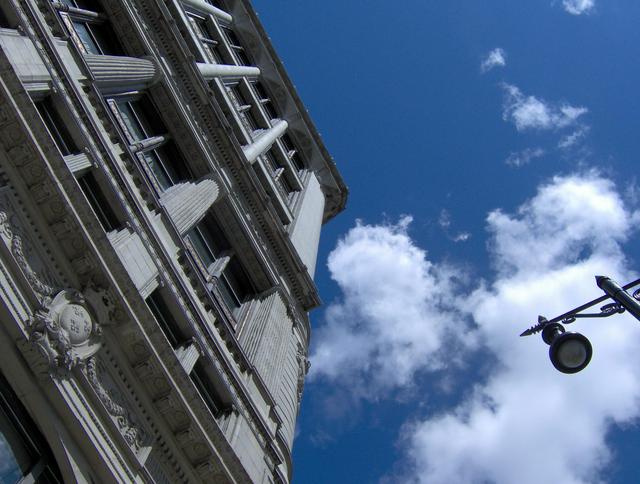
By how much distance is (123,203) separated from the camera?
1473cm

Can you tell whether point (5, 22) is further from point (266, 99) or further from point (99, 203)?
point (266, 99)

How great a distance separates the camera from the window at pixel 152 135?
20547mm

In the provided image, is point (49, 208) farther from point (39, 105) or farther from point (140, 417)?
point (140, 417)

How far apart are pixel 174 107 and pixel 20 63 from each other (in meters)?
9.70

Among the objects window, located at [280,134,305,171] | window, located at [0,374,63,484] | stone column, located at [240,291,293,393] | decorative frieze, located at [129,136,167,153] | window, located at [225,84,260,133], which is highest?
window, located at [280,134,305,171]

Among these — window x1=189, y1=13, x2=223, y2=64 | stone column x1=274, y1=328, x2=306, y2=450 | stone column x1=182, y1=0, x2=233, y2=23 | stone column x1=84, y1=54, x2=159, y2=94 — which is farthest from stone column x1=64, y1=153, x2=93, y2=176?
window x1=189, y1=13, x2=223, y2=64

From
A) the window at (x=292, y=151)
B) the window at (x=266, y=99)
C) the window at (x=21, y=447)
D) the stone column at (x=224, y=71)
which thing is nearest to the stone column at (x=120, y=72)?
the stone column at (x=224, y=71)

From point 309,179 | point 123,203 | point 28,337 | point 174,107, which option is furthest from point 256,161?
point 28,337

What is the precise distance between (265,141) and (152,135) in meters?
12.0

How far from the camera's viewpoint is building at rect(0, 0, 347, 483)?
10.9m

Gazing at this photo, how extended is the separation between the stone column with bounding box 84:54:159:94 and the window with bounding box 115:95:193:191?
60cm

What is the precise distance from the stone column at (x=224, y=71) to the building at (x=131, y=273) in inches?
185

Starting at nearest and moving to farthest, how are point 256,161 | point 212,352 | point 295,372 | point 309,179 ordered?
point 212,352 < point 295,372 < point 256,161 < point 309,179

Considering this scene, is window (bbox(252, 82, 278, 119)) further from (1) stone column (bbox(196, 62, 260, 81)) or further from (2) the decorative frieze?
(2) the decorative frieze
